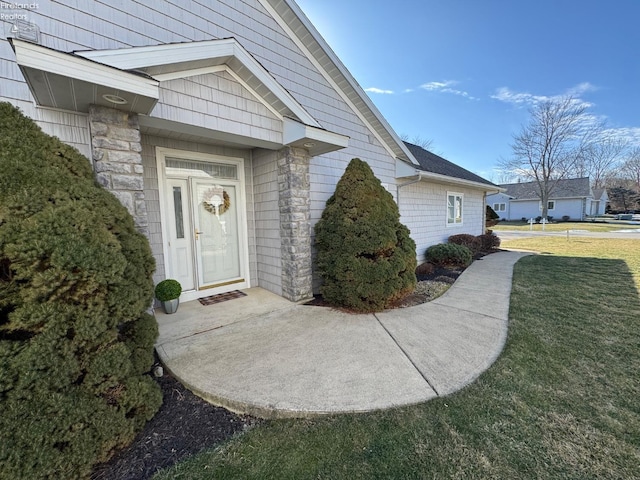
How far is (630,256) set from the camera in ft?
32.6

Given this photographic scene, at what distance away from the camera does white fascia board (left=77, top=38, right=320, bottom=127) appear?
3.00m

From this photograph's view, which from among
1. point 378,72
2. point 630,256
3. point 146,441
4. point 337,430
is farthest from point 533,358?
point 378,72

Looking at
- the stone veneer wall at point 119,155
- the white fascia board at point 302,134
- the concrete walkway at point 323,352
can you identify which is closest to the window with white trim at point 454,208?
the concrete walkway at point 323,352

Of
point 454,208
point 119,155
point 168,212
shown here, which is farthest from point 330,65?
point 454,208

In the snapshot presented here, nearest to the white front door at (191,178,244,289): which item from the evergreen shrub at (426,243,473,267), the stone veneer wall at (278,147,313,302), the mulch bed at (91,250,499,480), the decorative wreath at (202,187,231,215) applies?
the decorative wreath at (202,187,231,215)

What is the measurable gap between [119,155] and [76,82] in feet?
2.59

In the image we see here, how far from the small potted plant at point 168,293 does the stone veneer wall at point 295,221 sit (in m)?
1.91

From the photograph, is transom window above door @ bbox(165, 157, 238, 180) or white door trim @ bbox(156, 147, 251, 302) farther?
transom window above door @ bbox(165, 157, 238, 180)

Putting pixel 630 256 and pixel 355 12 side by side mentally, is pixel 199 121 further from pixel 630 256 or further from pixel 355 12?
pixel 630 256

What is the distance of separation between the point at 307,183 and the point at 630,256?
41.3 feet

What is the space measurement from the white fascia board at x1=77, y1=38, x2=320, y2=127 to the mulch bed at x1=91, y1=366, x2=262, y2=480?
11.8ft

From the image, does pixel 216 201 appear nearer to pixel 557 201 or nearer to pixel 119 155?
pixel 119 155

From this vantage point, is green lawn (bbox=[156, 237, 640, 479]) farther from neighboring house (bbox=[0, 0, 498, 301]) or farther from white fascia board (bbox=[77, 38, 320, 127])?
white fascia board (bbox=[77, 38, 320, 127])

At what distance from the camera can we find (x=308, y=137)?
14.5 ft
